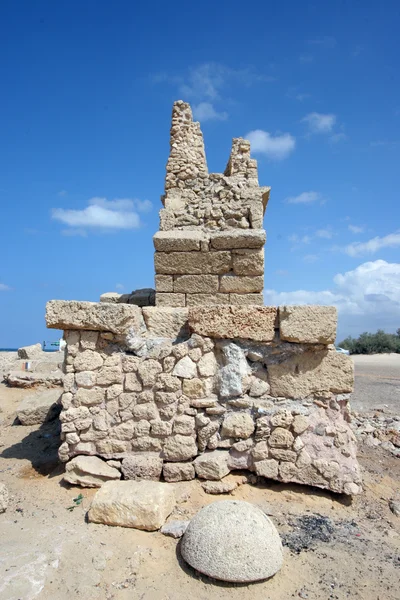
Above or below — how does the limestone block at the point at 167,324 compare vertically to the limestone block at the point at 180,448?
above

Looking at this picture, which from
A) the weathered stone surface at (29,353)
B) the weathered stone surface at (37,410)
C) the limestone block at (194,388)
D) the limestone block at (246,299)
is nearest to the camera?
the limestone block at (194,388)

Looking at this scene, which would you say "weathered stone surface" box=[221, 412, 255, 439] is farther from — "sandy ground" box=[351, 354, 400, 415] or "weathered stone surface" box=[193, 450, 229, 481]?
"sandy ground" box=[351, 354, 400, 415]

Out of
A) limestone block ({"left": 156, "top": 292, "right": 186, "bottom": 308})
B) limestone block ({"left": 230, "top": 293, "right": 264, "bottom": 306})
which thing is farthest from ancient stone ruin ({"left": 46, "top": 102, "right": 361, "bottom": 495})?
limestone block ({"left": 230, "top": 293, "right": 264, "bottom": 306})

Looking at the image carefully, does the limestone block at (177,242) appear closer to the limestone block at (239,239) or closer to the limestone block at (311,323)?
the limestone block at (239,239)

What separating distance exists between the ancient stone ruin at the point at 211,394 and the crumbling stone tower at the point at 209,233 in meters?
1.37

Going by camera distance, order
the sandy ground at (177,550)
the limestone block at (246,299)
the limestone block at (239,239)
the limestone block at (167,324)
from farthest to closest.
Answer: the limestone block at (246,299) < the limestone block at (239,239) < the limestone block at (167,324) < the sandy ground at (177,550)

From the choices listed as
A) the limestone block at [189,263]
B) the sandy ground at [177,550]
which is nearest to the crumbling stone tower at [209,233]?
the limestone block at [189,263]

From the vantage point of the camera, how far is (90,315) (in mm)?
4004

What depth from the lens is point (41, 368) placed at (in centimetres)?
948

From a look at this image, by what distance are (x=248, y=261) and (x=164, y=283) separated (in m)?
1.16

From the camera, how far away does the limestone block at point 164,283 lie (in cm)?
552

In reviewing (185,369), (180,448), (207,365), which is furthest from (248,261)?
(180,448)

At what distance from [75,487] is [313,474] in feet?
7.26

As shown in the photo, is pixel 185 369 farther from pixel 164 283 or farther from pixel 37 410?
pixel 37 410
